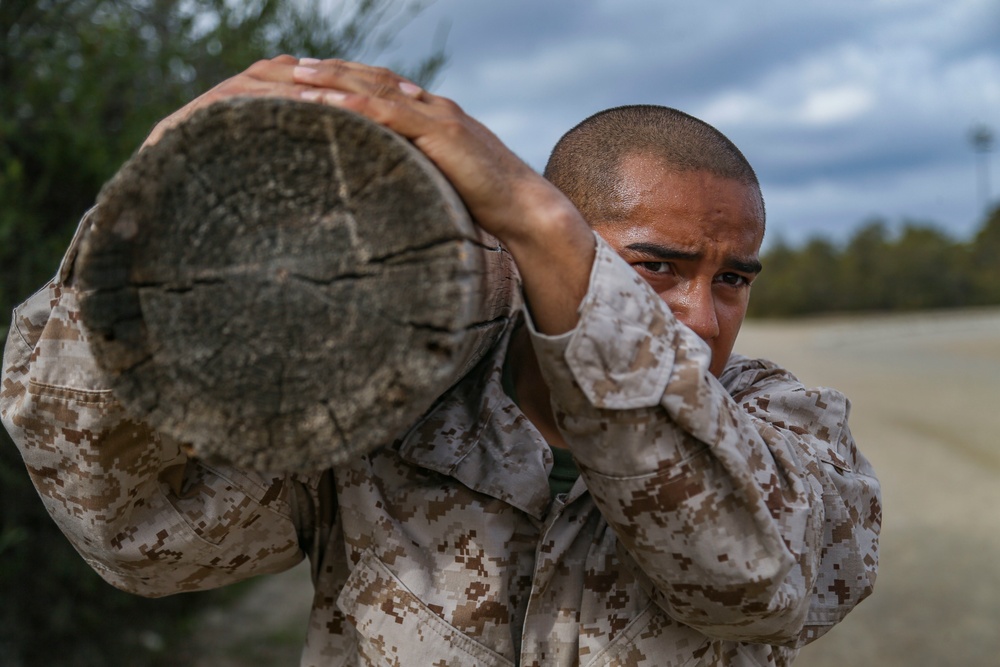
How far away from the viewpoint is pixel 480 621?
68.7 inches

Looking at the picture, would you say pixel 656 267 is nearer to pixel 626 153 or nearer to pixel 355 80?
pixel 626 153

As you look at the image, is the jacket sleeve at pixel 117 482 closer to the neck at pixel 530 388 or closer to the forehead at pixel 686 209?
the neck at pixel 530 388

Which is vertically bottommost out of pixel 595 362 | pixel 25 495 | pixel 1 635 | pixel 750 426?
pixel 1 635

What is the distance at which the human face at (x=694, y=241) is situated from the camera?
6.41 ft

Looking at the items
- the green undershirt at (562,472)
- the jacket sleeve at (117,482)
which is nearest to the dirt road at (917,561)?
the jacket sleeve at (117,482)

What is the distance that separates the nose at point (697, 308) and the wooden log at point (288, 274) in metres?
0.77

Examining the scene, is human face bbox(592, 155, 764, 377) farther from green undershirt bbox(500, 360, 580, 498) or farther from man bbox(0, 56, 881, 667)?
green undershirt bbox(500, 360, 580, 498)

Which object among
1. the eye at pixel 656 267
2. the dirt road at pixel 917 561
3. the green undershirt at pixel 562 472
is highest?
the eye at pixel 656 267

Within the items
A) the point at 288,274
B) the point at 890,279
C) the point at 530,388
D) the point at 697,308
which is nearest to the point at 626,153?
the point at 697,308

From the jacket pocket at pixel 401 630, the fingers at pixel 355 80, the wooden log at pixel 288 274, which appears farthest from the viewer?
the jacket pocket at pixel 401 630

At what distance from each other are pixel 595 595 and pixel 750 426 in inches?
18.7

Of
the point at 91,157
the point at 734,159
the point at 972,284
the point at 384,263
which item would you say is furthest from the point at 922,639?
the point at 972,284

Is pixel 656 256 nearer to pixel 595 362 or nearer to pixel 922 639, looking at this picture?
pixel 595 362

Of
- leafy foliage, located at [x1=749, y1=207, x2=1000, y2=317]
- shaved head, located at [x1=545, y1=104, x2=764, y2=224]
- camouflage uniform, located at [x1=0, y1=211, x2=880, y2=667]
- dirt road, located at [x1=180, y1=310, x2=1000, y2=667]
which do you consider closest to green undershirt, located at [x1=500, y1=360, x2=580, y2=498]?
camouflage uniform, located at [x1=0, y1=211, x2=880, y2=667]
